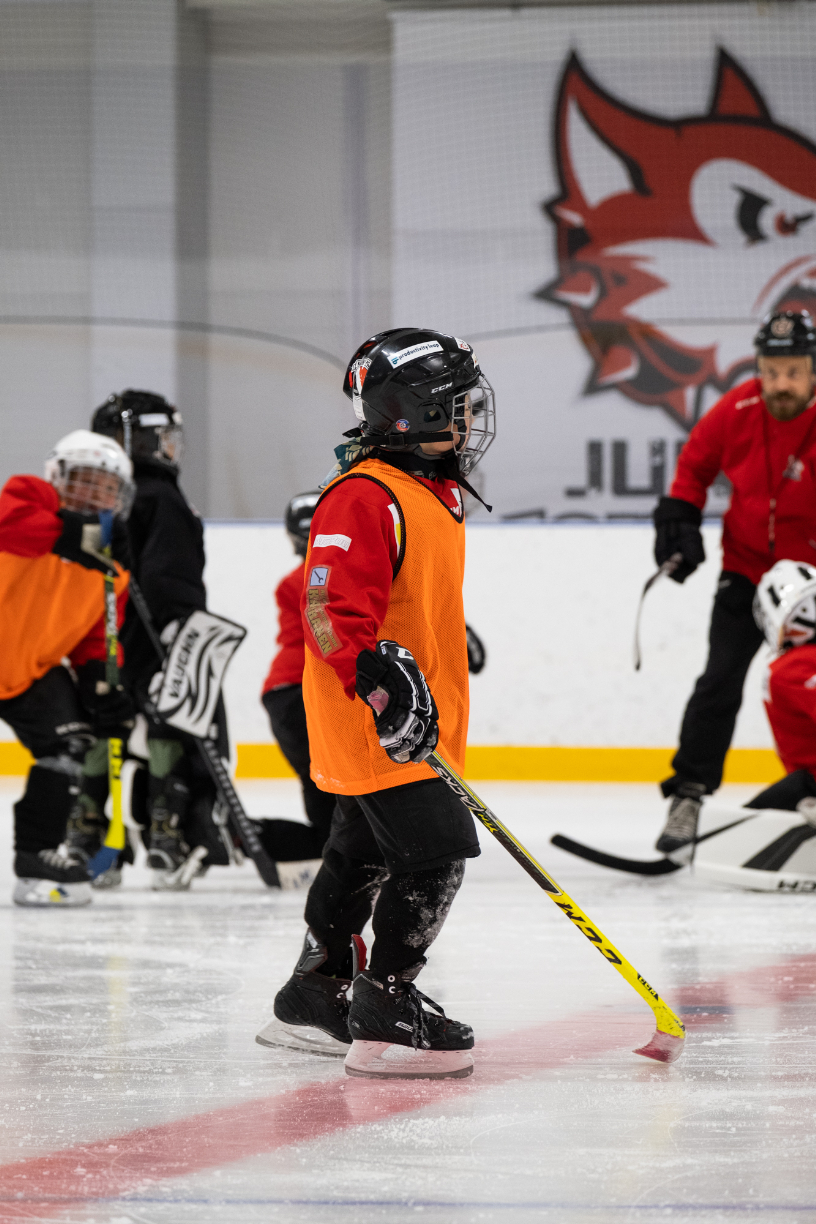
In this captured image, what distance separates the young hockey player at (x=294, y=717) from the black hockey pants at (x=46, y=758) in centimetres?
52

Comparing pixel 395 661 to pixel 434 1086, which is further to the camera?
pixel 434 1086

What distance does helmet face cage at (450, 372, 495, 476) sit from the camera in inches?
82.8

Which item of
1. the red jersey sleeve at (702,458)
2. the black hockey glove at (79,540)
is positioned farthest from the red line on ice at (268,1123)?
the red jersey sleeve at (702,458)

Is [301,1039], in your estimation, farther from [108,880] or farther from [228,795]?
[108,880]

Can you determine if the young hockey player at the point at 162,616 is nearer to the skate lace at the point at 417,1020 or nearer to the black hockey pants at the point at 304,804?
the black hockey pants at the point at 304,804

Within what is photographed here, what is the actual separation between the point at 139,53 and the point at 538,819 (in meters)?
4.84

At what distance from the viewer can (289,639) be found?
3.98 meters

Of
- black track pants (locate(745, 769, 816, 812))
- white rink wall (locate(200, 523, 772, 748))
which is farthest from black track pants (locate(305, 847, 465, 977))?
white rink wall (locate(200, 523, 772, 748))

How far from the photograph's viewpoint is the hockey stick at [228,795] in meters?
3.76

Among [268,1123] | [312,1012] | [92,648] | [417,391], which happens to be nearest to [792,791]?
[92,648]

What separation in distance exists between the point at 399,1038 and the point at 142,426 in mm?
2344

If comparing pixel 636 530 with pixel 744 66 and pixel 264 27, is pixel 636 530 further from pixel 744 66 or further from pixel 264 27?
pixel 264 27

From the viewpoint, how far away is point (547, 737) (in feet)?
21.0

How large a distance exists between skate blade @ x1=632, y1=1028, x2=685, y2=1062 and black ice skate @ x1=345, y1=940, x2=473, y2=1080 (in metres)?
0.25
